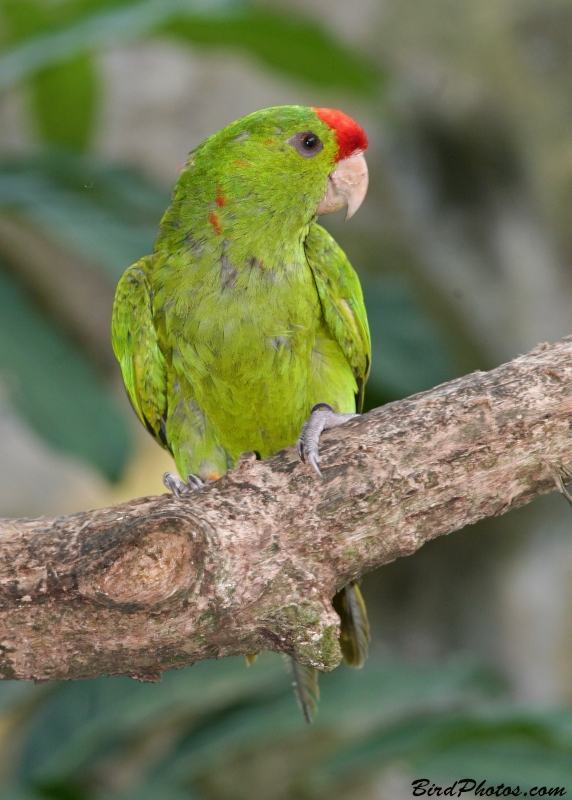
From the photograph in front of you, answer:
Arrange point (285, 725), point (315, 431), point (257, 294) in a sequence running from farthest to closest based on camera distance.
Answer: point (285, 725) < point (257, 294) < point (315, 431)

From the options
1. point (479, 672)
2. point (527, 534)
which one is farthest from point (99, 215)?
point (527, 534)

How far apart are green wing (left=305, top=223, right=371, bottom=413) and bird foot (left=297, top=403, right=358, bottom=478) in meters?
0.26

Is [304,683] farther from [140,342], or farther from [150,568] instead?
[140,342]

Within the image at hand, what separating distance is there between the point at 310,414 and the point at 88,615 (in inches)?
37.9

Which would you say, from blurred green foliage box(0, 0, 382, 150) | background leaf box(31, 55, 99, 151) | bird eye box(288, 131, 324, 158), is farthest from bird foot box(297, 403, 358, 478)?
background leaf box(31, 55, 99, 151)

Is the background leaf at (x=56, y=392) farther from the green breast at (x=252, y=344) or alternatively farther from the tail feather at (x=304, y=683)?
the tail feather at (x=304, y=683)

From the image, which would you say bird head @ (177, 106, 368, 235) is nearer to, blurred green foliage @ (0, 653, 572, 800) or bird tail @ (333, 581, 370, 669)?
bird tail @ (333, 581, 370, 669)

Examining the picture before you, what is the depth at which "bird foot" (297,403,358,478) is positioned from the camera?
2.10 metres

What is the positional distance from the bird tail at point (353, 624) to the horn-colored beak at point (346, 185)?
1.14 meters

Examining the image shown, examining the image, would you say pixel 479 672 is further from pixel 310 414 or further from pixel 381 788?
pixel 381 788

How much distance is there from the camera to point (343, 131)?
2438mm

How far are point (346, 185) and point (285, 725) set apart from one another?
2.26 meters

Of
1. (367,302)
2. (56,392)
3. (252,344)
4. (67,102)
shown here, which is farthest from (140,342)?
(67,102)

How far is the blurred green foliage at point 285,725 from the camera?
319cm
